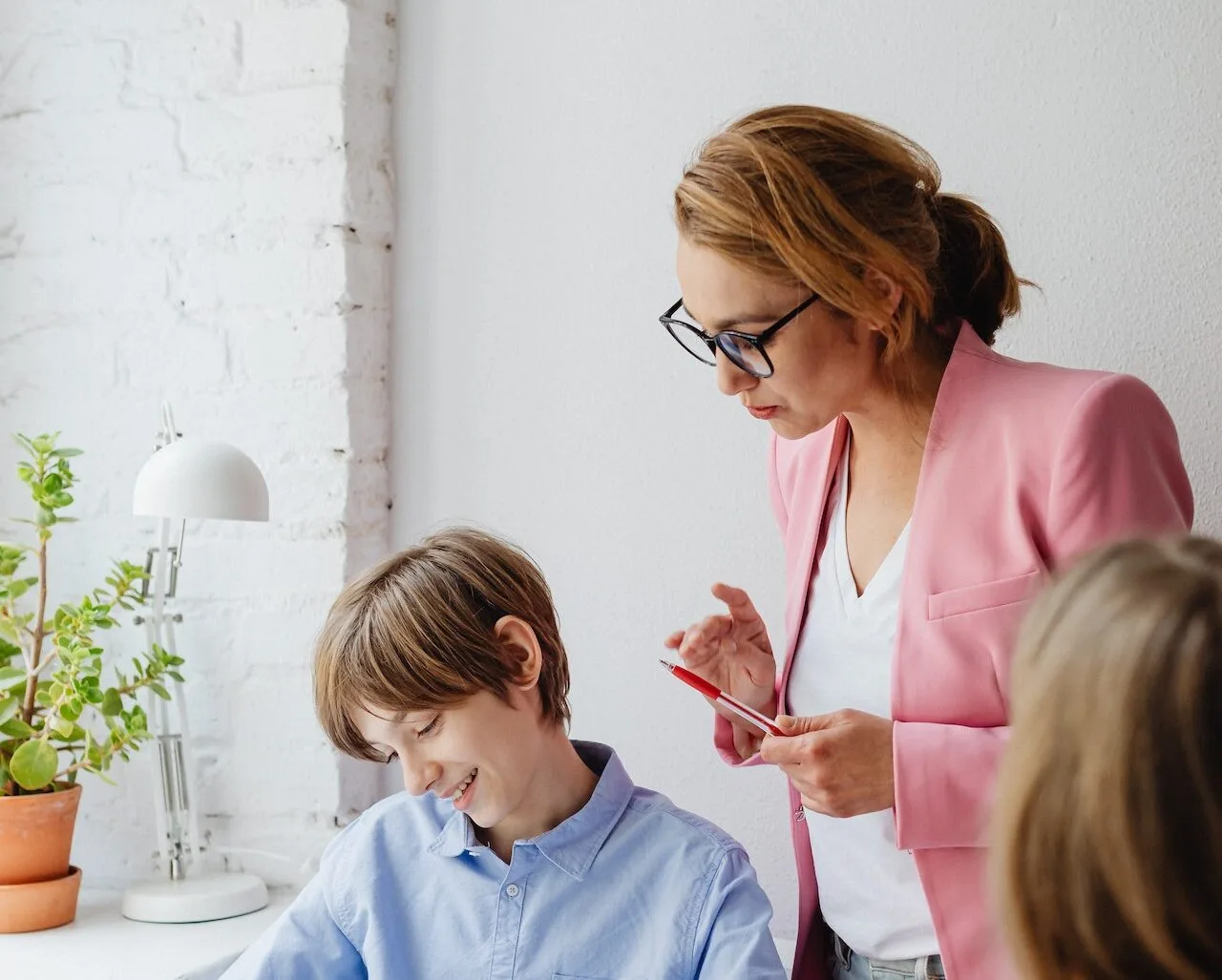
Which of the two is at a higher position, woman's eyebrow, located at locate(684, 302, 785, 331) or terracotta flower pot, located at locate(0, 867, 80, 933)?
woman's eyebrow, located at locate(684, 302, 785, 331)

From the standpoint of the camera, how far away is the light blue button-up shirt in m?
1.37

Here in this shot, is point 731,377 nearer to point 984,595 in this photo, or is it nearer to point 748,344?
point 748,344

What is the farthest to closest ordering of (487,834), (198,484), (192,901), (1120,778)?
(192,901) < (198,484) < (487,834) < (1120,778)

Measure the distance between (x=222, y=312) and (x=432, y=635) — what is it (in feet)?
2.70

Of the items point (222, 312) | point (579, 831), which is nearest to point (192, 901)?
point (579, 831)

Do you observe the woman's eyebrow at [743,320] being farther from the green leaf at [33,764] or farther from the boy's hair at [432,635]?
the green leaf at [33,764]

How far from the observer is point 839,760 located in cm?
113

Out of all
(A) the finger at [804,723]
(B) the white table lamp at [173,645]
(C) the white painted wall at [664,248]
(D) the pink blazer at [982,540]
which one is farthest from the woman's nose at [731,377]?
(B) the white table lamp at [173,645]

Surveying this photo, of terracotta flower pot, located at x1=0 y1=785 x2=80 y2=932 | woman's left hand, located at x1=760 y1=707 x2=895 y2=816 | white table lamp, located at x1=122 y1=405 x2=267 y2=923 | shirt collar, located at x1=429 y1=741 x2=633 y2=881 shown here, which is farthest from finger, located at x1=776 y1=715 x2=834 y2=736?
terracotta flower pot, located at x1=0 y1=785 x2=80 y2=932

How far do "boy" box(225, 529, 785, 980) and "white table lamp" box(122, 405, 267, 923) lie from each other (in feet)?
1.16

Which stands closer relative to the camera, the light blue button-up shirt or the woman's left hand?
the woman's left hand

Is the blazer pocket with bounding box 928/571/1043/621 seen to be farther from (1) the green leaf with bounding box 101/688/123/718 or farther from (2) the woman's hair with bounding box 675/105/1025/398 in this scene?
(1) the green leaf with bounding box 101/688/123/718

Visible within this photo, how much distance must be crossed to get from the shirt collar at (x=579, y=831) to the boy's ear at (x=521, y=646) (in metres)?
0.14

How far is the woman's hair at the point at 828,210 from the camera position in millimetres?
1174
